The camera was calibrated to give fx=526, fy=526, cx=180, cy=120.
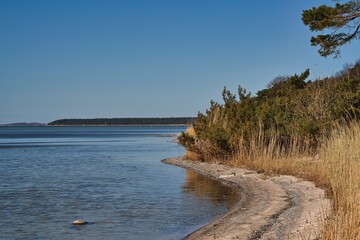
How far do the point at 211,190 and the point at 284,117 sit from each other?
6957 mm

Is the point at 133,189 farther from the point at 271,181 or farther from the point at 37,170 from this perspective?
the point at 37,170

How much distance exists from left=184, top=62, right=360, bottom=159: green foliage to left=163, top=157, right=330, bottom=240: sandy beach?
3.26m

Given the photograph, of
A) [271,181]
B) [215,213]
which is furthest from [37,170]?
[215,213]

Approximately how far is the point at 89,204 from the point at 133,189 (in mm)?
3403

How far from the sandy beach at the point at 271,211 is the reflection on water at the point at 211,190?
1.06 ft

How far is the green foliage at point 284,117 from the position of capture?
20.5 metres

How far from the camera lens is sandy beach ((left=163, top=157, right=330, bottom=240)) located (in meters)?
9.79

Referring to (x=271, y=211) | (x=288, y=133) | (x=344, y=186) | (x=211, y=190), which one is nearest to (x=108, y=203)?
(x=211, y=190)

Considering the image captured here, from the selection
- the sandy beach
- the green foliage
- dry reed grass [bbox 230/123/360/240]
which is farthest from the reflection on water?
the green foliage

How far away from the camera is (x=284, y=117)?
23344 millimetres

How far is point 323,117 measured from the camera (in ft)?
69.4

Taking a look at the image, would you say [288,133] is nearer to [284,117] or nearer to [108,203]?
[284,117]

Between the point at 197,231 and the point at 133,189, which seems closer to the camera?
the point at 197,231

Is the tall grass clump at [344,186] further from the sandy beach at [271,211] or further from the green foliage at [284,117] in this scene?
the green foliage at [284,117]
